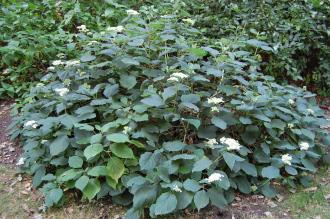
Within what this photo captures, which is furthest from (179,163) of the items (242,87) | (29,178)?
(29,178)

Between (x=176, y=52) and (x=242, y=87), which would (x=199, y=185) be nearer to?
(x=242, y=87)

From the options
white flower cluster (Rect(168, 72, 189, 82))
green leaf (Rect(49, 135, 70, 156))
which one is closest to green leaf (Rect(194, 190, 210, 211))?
white flower cluster (Rect(168, 72, 189, 82))

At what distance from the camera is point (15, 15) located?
6152 mm

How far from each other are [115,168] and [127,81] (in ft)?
3.13

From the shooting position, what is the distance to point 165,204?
3277 millimetres

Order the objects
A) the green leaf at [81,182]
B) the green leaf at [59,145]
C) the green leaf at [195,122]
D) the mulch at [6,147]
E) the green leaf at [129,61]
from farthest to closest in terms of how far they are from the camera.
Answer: the mulch at [6,147] < the green leaf at [129,61] < the green leaf at [59,145] < the green leaf at [195,122] < the green leaf at [81,182]

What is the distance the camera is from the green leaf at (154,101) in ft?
12.4

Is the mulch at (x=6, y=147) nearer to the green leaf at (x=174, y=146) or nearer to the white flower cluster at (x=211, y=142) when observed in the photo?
the green leaf at (x=174, y=146)

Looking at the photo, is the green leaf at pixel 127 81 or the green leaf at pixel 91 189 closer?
the green leaf at pixel 91 189

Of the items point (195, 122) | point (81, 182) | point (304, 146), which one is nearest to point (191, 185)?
point (195, 122)

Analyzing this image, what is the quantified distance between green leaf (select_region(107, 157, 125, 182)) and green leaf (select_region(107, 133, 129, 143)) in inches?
7.5

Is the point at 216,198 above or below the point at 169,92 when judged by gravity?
below

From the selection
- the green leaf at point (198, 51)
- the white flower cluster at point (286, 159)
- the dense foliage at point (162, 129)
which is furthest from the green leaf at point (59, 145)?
the white flower cluster at point (286, 159)

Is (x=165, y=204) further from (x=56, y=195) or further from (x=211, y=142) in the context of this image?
(x=56, y=195)
